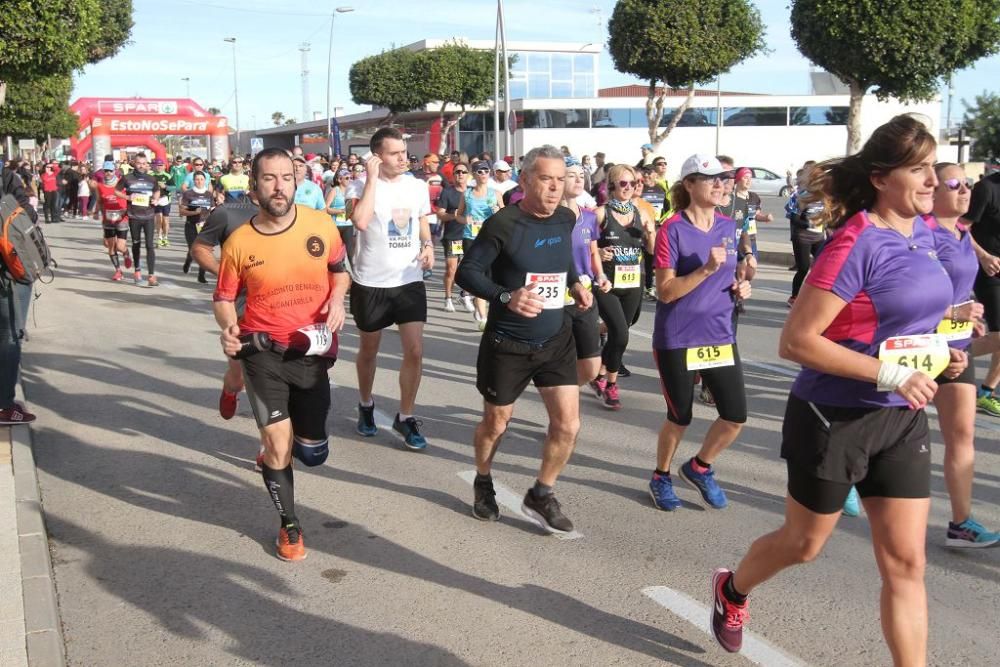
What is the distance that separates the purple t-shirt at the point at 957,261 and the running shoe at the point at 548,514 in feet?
6.38

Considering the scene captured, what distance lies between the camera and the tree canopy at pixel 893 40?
801 inches

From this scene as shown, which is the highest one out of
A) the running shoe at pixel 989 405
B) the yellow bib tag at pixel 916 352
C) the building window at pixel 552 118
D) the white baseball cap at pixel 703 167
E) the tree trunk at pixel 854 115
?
the building window at pixel 552 118

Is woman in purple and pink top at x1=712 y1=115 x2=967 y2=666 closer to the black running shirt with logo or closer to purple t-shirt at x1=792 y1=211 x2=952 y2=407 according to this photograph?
purple t-shirt at x1=792 y1=211 x2=952 y2=407

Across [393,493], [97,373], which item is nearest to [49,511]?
[393,493]

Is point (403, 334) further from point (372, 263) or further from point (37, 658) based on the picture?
point (37, 658)

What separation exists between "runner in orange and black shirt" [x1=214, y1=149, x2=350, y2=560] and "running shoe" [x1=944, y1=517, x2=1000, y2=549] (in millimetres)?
2991

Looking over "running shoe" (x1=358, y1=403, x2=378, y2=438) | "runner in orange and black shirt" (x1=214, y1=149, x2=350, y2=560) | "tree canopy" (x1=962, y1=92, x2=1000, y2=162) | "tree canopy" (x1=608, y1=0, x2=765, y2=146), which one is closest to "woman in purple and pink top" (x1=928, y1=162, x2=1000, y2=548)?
"runner in orange and black shirt" (x1=214, y1=149, x2=350, y2=560)

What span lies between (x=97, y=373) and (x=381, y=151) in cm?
409

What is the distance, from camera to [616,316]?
7508 millimetres

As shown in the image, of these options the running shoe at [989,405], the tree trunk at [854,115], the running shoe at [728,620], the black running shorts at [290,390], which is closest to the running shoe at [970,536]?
the running shoe at [728,620]

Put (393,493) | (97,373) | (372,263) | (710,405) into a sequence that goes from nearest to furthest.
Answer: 1. (393,493)
2. (372,263)
3. (710,405)
4. (97,373)

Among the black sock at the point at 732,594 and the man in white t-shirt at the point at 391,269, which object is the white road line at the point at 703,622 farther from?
the man in white t-shirt at the point at 391,269

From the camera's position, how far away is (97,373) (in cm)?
918

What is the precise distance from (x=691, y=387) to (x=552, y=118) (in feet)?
173
